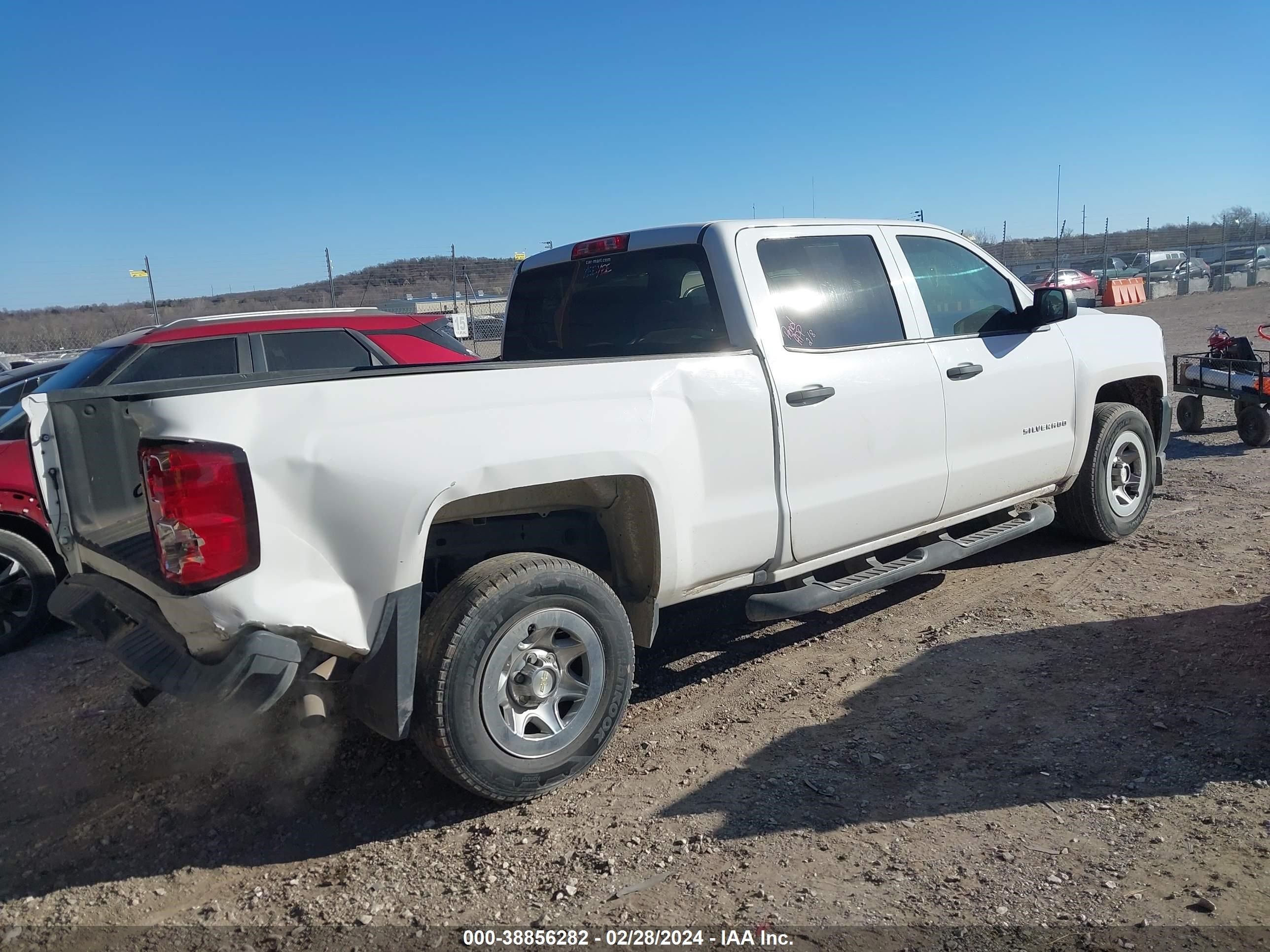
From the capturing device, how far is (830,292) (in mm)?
4652

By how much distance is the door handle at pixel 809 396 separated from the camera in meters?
4.20

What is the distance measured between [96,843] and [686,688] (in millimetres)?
2433

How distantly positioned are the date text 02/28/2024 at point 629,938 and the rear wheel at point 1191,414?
30.7 feet

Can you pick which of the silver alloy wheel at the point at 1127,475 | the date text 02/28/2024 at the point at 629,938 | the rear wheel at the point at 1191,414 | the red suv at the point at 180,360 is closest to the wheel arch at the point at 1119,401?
the silver alloy wheel at the point at 1127,475

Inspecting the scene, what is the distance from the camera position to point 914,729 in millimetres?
3908

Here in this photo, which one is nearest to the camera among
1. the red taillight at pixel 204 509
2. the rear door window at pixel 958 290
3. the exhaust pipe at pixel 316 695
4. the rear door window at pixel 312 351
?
the red taillight at pixel 204 509

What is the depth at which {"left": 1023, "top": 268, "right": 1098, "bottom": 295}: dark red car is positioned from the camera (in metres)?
27.8

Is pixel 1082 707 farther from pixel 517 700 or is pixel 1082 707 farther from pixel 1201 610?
pixel 517 700

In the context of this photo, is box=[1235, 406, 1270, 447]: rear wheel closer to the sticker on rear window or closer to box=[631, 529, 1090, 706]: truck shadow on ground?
box=[631, 529, 1090, 706]: truck shadow on ground

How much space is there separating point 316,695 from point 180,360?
4.17 metres

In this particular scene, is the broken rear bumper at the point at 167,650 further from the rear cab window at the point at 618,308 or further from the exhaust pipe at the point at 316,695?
the rear cab window at the point at 618,308

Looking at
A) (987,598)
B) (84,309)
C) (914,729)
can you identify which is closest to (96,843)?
(914,729)

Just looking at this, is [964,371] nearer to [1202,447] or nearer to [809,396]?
[809,396]

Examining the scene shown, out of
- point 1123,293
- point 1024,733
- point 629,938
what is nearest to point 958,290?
point 1024,733
